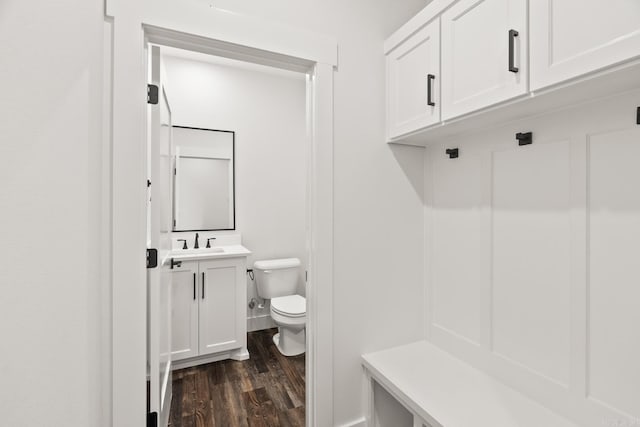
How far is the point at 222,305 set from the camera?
8.08ft

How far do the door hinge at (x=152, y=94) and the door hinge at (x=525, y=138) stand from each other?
153 cm

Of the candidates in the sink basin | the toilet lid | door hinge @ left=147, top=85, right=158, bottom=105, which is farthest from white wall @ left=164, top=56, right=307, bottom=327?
door hinge @ left=147, top=85, right=158, bottom=105

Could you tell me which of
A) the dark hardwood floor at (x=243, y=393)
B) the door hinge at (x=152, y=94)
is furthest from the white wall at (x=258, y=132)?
the door hinge at (x=152, y=94)

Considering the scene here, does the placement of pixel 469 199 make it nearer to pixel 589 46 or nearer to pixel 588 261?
pixel 588 261

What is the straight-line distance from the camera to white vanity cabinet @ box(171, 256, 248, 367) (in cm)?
230

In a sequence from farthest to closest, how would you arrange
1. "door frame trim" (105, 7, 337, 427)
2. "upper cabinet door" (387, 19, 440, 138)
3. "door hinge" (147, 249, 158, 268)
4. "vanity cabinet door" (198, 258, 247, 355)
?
"vanity cabinet door" (198, 258, 247, 355) < "upper cabinet door" (387, 19, 440, 138) < "door hinge" (147, 249, 158, 268) < "door frame trim" (105, 7, 337, 427)

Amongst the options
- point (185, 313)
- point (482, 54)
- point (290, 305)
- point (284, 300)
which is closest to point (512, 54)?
point (482, 54)

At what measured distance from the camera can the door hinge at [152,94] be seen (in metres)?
1.27

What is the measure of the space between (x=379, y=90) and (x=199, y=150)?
194 centimetres

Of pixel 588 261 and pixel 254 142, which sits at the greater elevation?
pixel 254 142

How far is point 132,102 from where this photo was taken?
1119 mm

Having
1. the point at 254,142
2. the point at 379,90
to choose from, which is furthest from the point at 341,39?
the point at 254,142

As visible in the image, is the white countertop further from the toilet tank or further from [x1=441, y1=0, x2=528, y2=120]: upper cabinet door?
[x1=441, y1=0, x2=528, y2=120]: upper cabinet door

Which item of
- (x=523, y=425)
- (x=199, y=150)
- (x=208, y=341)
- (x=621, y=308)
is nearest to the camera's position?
(x=621, y=308)
